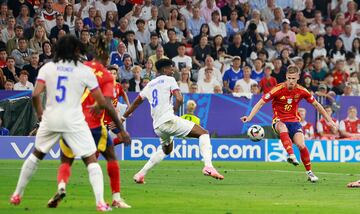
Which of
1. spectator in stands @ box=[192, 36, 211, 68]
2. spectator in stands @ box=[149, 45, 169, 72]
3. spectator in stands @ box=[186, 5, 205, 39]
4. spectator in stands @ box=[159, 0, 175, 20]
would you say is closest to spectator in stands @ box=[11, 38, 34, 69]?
spectator in stands @ box=[149, 45, 169, 72]

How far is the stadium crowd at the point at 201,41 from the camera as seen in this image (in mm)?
30250

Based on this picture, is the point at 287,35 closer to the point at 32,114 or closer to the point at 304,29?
the point at 304,29

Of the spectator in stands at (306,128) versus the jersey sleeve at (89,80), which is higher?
the jersey sleeve at (89,80)

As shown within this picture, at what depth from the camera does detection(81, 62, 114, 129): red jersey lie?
14.7m

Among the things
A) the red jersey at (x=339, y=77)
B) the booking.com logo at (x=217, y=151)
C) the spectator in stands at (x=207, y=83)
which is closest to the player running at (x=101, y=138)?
the booking.com logo at (x=217, y=151)

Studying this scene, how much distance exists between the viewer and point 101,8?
32312 millimetres

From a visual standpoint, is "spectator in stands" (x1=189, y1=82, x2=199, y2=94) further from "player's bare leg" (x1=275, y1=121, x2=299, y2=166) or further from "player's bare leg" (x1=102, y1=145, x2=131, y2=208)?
"player's bare leg" (x1=102, y1=145, x2=131, y2=208)

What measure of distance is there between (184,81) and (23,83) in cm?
468

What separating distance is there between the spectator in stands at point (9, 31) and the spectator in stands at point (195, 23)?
5911 mm

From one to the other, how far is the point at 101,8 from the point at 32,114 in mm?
4822

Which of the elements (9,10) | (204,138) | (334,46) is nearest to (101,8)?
(9,10)

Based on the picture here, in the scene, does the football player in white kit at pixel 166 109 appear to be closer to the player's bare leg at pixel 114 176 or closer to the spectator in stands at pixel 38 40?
the player's bare leg at pixel 114 176

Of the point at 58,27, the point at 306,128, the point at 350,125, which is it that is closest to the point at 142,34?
the point at 58,27

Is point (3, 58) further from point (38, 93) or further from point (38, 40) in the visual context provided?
point (38, 93)
